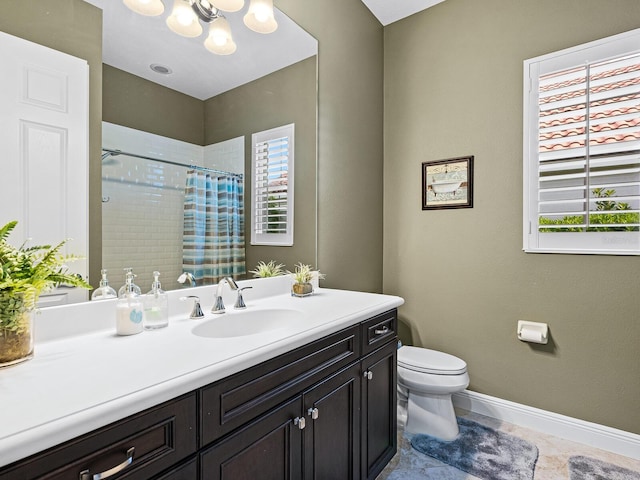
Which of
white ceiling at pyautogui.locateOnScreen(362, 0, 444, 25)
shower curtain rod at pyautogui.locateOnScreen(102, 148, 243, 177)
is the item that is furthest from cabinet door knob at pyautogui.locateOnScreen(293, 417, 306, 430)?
white ceiling at pyautogui.locateOnScreen(362, 0, 444, 25)

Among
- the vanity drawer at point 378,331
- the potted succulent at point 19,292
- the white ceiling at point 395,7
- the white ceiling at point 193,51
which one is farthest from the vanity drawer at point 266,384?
the white ceiling at point 395,7

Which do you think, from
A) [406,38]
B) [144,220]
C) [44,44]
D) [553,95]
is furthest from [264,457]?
[406,38]

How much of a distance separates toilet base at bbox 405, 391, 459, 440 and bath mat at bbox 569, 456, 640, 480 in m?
0.58

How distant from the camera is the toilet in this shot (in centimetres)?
205

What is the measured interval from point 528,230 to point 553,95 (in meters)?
0.81

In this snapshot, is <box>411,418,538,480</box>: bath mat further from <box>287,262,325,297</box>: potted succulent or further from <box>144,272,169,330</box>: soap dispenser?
<box>144,272,169,330</box>: soap dispenser

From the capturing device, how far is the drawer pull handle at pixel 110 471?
0.66 metres

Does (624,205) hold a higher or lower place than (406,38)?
lower

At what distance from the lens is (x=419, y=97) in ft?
8.58

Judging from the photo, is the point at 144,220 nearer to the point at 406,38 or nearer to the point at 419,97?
the point at 419,97

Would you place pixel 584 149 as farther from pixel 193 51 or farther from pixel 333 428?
pixel 193 51

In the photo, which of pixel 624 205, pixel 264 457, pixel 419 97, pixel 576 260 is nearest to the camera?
pixel 264 457

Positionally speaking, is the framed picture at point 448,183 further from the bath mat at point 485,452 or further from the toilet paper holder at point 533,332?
the bath mat at point 485,452

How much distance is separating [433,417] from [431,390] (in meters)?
0.19
